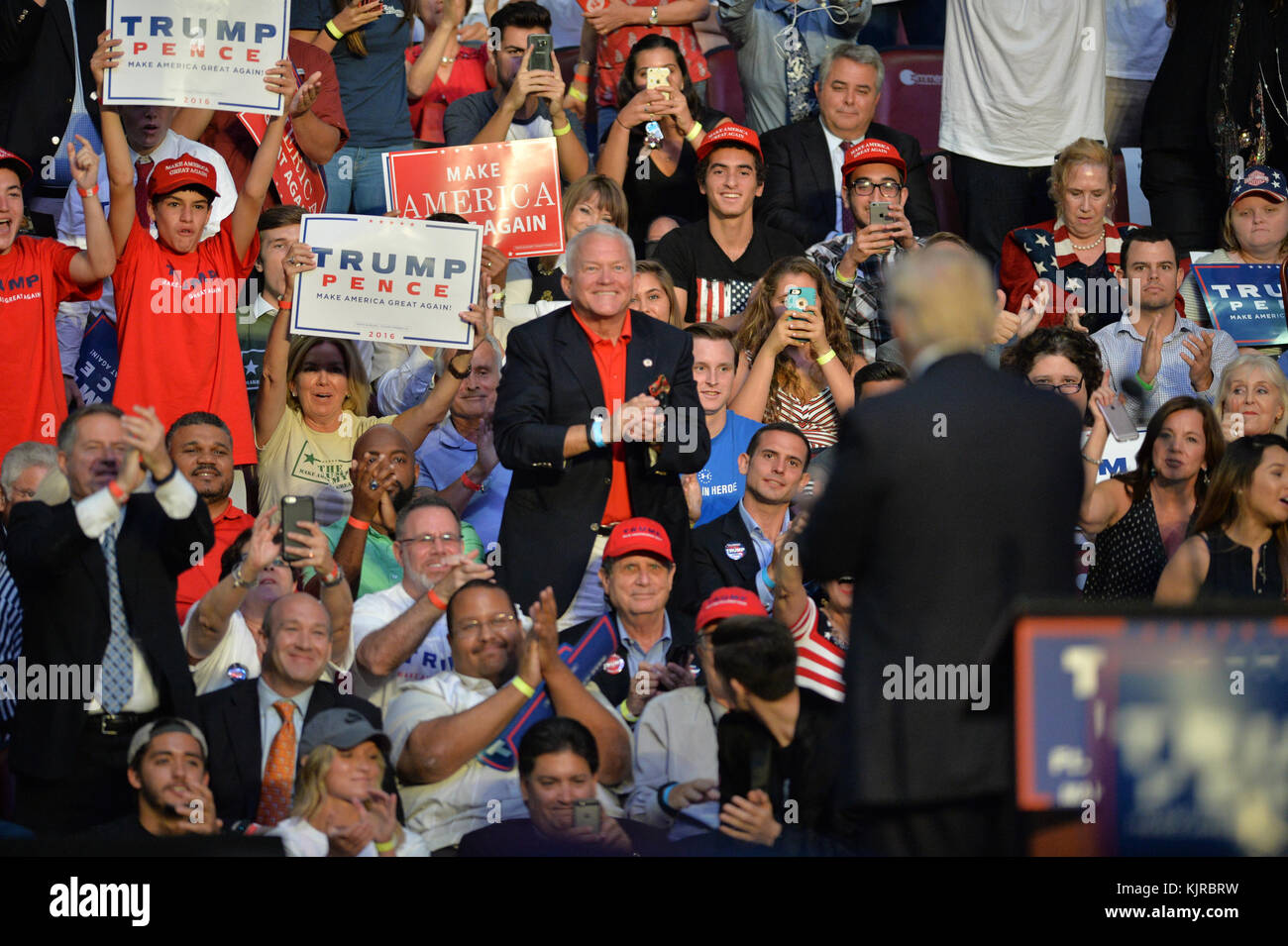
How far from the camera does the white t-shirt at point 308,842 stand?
16.2 feet

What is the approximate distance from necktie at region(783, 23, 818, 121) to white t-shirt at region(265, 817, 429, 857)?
18.0 ft

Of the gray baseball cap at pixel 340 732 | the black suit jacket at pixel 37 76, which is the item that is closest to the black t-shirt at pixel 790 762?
the gray baseball cap at pixel 340 732

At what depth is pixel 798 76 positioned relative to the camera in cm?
951

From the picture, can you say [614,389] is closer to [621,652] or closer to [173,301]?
[621,652]

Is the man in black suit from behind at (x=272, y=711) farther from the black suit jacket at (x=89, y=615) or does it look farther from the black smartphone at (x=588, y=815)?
the black smartphone at (x=588, y=815)

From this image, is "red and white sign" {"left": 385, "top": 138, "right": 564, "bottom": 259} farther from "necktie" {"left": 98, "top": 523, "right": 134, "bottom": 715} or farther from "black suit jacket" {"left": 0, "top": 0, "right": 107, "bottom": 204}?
"necktie" {"left": 98, "top": 523, "right": 134, "bottom": 715}

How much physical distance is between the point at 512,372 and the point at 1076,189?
11.3 ft

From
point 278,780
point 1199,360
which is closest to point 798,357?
point 1199,360

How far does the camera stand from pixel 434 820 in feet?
18.0

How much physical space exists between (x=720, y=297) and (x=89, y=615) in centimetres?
360

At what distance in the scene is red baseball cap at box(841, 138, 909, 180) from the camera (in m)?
8.00

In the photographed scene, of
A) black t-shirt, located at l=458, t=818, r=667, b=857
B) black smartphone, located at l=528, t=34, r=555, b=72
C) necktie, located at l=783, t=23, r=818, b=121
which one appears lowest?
black t-shirt, located at l=458, t=818, r=667, b=857

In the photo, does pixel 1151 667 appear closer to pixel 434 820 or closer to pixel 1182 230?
pixel 434 820

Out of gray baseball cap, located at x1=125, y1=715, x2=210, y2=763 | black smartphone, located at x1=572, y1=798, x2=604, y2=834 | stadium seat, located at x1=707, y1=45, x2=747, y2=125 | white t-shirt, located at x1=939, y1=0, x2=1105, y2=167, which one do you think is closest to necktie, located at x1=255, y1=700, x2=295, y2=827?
gray baseball cap, located at x1=125, y1=715, x2=210, y2=763
